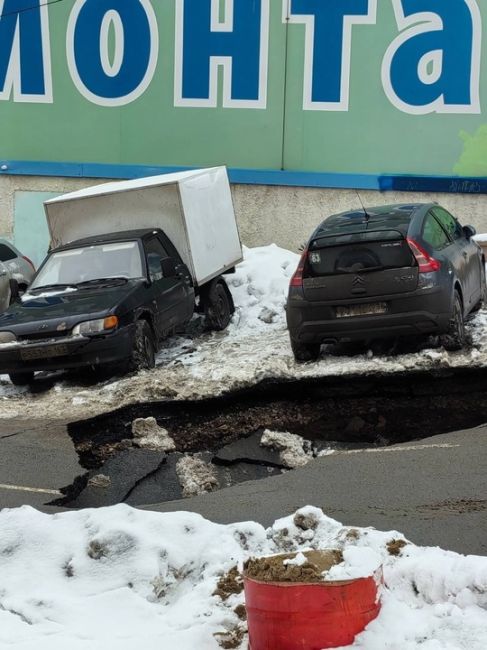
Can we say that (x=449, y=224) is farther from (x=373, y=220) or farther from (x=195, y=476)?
(x=195, y=476)

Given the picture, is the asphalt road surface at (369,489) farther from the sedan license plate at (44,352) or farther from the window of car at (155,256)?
the window of car at (155,256)

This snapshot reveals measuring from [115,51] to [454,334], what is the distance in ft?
37.0

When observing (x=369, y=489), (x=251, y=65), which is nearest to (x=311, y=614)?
(x=369, y=489)

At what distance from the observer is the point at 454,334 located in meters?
10.6

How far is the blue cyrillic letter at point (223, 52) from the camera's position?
60.4ft

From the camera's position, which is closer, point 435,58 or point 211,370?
point 211,370

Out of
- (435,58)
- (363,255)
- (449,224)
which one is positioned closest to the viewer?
(363,255)

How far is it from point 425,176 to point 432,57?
224 centimetres

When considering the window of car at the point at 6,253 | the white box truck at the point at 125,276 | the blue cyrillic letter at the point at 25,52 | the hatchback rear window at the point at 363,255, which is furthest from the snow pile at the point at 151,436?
the blue cyrillic letter at the point at 25,52

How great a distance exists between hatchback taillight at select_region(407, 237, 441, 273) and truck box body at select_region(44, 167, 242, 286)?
12.9 ft

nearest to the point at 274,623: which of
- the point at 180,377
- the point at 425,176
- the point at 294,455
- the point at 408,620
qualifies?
the point at 408,620

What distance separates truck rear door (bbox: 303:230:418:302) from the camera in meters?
10.6

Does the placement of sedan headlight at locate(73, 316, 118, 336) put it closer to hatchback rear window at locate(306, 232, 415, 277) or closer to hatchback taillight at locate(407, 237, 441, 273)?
hatchback rear window at locate(306, 232, 415, 277)

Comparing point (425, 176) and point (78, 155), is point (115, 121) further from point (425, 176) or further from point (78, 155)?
point (425, 176)
